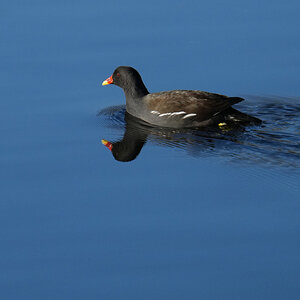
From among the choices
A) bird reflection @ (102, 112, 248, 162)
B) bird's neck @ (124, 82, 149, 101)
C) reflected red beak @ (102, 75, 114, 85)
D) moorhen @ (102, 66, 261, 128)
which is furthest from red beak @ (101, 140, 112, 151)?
reflected red beak @ (102, 75, 114, 85)

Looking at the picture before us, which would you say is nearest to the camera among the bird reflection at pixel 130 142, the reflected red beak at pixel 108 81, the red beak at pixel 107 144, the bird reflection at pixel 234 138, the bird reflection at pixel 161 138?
the bird reflection at pixel 234 138

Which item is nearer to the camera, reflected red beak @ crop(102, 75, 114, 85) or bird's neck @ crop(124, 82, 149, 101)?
bird's neck @ crop(124, 82, 149, 101)

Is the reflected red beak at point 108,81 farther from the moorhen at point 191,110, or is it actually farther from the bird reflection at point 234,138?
the moorhen at point 191,110

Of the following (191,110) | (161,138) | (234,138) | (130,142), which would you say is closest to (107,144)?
(130,142)

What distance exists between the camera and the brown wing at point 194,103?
1077 centimetres

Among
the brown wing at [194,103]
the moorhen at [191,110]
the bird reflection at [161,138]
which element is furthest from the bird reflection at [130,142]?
the brown wing at [194,103]

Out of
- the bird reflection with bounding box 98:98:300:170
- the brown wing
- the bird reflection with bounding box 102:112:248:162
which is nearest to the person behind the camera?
the bird reflection with bounding box 98:98:300:170

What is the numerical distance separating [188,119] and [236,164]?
1.91 m

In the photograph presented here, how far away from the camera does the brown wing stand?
35.3 ft

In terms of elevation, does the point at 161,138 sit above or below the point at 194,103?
below

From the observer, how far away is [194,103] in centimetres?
1089

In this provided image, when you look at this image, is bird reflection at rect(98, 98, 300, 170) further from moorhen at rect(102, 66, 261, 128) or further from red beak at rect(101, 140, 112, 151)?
moorhen at rect(102, 66, 261, 128)

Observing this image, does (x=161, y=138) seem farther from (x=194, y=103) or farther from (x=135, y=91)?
(x=135, y=91)

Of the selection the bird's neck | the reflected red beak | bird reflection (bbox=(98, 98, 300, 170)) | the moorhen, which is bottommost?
bird reflection (bbox=(98, 98, 300, 170))
